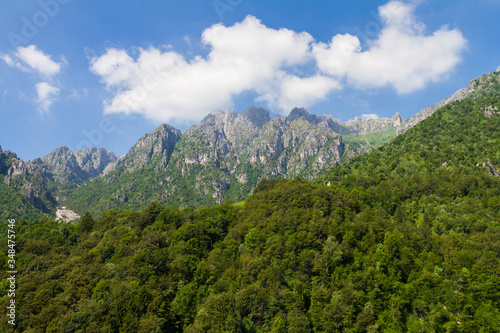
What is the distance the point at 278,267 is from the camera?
61.7 m

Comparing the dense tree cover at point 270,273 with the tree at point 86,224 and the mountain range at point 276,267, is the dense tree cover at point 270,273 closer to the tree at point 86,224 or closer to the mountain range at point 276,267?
the mountain range at point 276,267

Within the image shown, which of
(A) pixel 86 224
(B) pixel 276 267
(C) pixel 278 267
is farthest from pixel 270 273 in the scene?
(A) pixel 86 224

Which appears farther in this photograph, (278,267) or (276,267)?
(278,267)

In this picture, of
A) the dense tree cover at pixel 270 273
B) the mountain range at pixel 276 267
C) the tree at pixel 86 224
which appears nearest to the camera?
the dense tree cover at pixel 270 273

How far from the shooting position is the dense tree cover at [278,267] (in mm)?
48719

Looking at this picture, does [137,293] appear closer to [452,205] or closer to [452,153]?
[452,205]

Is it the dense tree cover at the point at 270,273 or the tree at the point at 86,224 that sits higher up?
the tree at the point at 86,224

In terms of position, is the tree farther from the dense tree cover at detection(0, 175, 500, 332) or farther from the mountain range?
the dense tree cover at detection(0, 175, 500, 332)

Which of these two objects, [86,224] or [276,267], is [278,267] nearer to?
[276,267]

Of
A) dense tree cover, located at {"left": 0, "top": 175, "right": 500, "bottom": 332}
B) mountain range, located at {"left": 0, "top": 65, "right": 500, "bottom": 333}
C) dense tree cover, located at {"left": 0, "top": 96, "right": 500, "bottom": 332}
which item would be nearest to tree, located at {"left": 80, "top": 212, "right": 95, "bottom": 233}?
dense tree cover, located at {"left": 0, "top": 96, "right": 500, "bottom": 332}

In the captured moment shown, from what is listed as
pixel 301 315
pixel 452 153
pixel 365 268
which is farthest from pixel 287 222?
pixel 452 153

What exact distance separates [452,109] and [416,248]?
169 meters

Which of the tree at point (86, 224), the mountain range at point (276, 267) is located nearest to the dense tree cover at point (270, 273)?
the mountain range at point (276, 267)

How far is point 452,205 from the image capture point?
93000 mm
